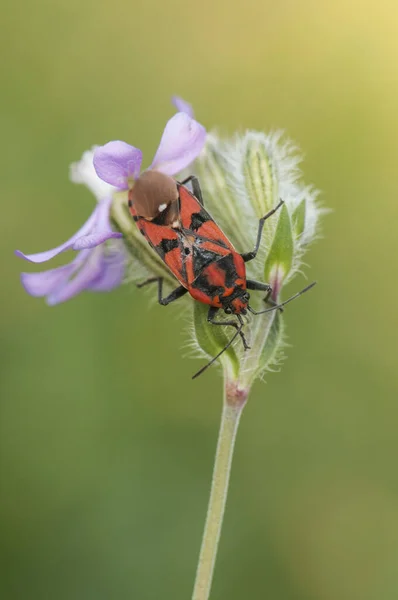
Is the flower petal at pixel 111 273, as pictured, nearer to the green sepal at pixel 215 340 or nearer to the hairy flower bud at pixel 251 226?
the hairy flower bud at pixel 251 226

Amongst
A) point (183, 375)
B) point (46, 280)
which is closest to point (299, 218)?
point (46, 280)

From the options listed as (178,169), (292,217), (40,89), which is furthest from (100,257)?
(40,89)

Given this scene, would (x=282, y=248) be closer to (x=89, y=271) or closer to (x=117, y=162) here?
Answer: (x=117, y=162)

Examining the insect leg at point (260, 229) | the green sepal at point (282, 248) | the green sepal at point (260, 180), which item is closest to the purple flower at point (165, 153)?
the green sepal at point (260, 180)

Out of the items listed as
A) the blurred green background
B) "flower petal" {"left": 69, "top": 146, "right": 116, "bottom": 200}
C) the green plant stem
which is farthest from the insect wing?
the blurred green background

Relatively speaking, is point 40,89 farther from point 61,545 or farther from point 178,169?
point 178,169
